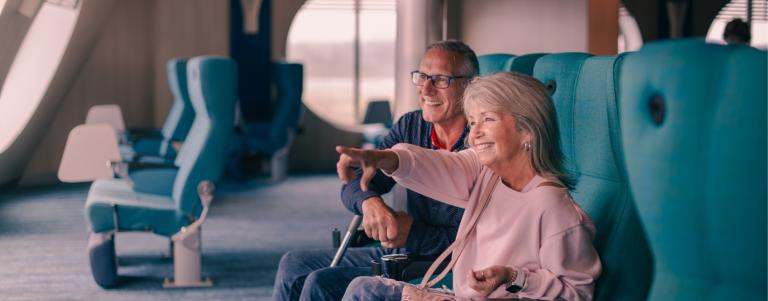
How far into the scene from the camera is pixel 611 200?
2.06 m

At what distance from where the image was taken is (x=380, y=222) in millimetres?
2547

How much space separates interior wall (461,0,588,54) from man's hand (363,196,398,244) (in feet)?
7.19

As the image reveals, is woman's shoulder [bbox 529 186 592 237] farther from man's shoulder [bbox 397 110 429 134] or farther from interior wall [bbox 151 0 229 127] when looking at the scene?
interior wall [bbox 151 0 229 127]

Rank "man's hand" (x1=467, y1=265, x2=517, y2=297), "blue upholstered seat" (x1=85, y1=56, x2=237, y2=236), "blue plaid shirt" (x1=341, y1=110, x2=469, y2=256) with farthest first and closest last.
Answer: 1. "blue upholstered seat" (x1=85, y1=56, x2=237, y2=236)
2. "blue plaid shirt" (x1=341, y1=110, x2=469, y2=256)
3. "man's hand" (x1=467, y1=265, x2=517, y2=297)

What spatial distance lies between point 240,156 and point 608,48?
5803 millimetres

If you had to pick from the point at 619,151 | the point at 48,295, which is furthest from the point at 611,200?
the point at 48,295

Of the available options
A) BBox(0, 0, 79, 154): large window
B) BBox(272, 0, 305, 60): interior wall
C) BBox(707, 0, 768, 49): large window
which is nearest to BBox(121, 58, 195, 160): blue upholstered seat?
BBox(0, 0, 79, 154): large window

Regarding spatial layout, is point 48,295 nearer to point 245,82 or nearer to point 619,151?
point 619,151

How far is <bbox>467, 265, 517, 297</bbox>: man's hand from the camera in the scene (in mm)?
1812

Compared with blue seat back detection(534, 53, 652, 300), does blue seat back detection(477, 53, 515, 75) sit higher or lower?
higher

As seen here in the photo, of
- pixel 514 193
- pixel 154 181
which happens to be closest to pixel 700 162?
pixel 514 193

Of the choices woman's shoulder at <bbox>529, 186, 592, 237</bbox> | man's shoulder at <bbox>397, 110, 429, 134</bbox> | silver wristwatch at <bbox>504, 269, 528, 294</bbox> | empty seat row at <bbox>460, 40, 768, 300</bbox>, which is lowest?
silver wristwatch at <bbox>504, 269, 528, 294</bbox>

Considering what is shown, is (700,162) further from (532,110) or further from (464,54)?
(464,54)

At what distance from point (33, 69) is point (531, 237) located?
23.7 feet
